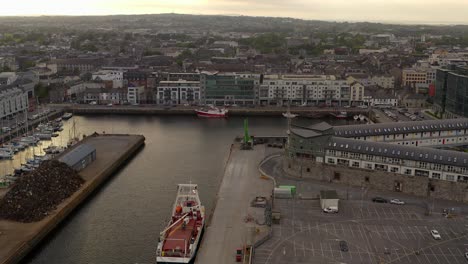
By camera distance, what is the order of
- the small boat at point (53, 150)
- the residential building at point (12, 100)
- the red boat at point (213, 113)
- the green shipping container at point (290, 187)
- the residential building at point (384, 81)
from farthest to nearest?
the residential building at point (384, 81)
the red boat at point (213, 113)
the residential building at point (12, 100)
the small boat at point (53, 150)
the green shipping container at point (290, 187)

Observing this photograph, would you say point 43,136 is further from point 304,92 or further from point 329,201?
point 304,92

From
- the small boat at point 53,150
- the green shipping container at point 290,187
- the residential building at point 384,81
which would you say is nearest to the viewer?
the green shipping container at point 290,187

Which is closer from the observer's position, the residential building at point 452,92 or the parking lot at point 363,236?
the parking lot at point 363,236

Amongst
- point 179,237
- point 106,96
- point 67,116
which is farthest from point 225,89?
point 179,237

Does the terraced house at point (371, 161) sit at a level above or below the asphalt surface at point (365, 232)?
above

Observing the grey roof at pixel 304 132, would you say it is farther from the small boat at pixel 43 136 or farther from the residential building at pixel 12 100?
the residential building at pixel 12 100

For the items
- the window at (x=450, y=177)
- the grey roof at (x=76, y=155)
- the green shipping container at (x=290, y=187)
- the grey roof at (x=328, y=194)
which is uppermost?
the window at (x=450, y=177)

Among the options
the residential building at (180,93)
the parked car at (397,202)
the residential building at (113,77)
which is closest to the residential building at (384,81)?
the residential building at (180,93)
